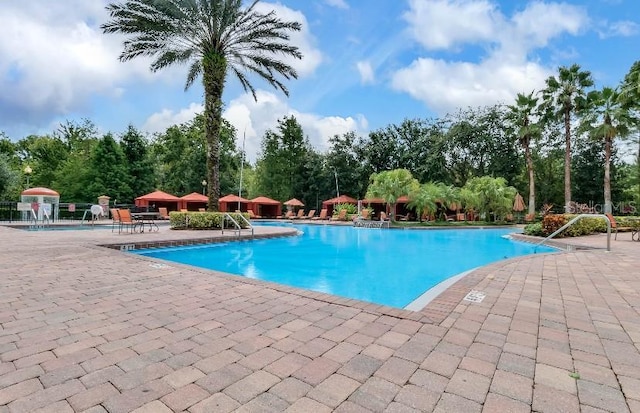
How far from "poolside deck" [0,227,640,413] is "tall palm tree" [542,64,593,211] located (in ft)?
77.4

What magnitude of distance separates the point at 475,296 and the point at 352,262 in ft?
17.2

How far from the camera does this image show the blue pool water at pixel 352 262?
20.8 feet

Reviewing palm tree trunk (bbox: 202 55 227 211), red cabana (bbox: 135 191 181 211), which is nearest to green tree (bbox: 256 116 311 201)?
red cabana (bbox: 135 191 181 211)

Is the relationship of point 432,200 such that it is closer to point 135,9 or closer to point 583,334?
point 135,9

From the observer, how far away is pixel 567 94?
23.3 metres

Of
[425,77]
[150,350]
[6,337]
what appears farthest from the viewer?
[425,77]

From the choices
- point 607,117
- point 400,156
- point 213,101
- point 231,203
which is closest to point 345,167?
point 400,156

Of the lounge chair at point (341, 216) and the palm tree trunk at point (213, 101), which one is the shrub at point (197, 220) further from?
the lounge chair at point (341, 216)

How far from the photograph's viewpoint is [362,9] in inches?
437

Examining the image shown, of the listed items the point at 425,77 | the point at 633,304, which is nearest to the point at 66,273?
the point at 633,304

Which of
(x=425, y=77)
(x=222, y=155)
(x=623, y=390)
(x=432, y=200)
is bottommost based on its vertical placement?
(x=623, y=390)

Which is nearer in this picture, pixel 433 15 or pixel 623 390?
pixel 623 390

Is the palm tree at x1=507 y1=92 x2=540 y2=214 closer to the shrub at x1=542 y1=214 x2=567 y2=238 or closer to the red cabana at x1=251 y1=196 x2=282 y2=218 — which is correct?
the shrub at x1=542 y1=214 x2=567 y2=238

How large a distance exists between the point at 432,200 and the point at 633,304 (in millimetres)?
18767
